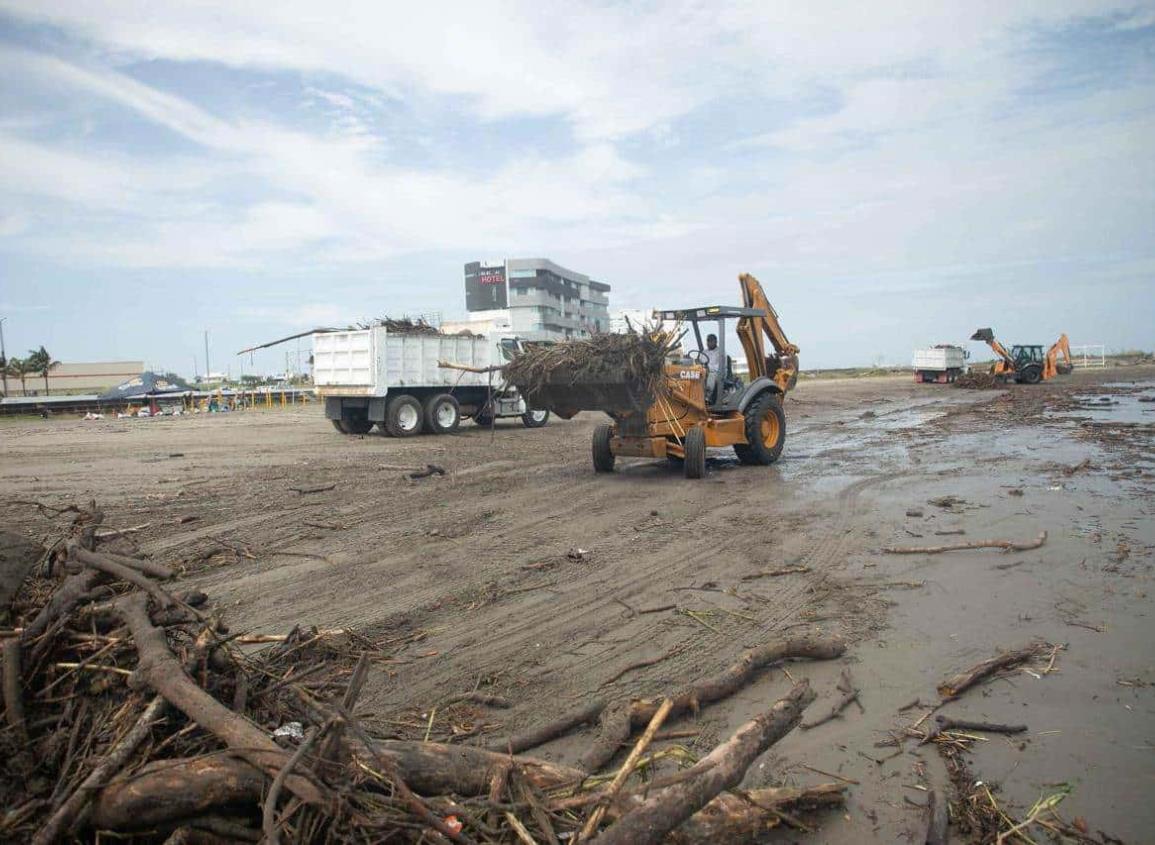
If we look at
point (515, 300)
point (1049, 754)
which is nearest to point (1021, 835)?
point (1049, 754)

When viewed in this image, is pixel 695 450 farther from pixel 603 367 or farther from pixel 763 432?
pixel 763 432

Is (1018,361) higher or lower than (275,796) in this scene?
higher

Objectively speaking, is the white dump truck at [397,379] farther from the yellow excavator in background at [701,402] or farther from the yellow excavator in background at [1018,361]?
the yellow excavator in background at [1018,361]

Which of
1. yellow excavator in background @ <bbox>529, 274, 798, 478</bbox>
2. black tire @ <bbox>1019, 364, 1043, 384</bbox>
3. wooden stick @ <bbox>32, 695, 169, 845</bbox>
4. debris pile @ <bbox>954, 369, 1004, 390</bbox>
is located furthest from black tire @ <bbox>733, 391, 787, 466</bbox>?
black tire @ <bbox>1019, 364, 1043, 384</bbox>

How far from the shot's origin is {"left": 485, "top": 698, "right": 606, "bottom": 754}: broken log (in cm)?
353

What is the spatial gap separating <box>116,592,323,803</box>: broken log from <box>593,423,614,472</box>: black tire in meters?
8.88

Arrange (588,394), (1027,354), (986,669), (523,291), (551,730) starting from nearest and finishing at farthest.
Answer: (551,730)
(986,669)
(588,394)
(1027,354)
(523,291)

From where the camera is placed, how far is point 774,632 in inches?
197

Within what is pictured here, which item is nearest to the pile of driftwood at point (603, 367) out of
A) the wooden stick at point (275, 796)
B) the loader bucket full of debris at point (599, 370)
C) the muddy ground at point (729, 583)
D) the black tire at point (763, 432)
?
the loader bucket full of debris at point (599, 370)

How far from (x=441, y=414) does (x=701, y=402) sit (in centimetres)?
945

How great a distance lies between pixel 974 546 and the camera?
22.5 feet

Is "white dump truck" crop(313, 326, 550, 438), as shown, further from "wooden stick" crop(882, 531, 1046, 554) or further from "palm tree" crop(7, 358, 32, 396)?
"palm tree" crop(7, 358, 32, 396)

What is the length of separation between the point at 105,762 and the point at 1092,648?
515 centimetres

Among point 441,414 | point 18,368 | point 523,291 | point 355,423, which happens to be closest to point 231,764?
point 441,414
